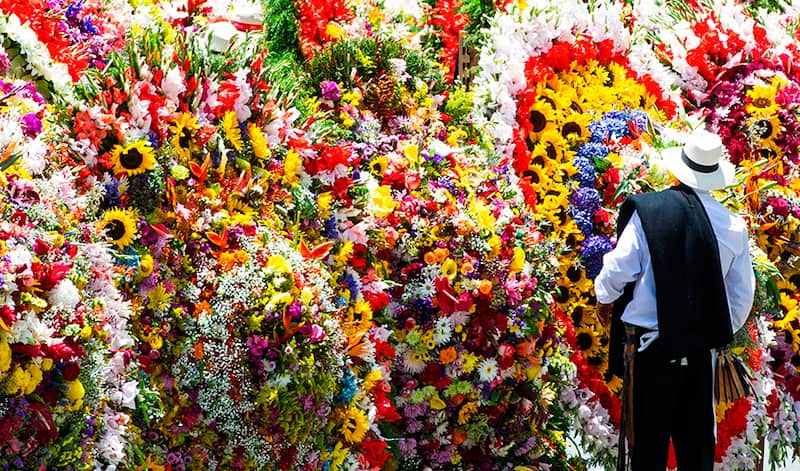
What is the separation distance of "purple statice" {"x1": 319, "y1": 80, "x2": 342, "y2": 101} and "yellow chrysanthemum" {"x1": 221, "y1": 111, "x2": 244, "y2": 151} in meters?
0.94

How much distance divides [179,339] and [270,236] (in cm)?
54

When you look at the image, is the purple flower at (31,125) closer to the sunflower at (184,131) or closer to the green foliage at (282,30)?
the sunflower at (184,131)

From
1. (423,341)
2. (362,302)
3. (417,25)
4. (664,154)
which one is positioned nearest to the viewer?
(362,302)

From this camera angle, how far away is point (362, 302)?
4738mm

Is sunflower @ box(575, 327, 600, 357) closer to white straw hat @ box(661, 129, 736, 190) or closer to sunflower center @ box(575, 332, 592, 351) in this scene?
sunflower center @ box(575, 332, 592, 351)

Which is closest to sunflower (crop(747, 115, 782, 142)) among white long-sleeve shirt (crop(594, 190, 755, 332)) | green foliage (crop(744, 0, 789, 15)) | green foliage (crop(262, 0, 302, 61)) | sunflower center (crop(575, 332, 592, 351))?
green foliage (crop(744, 0, 789, 15))

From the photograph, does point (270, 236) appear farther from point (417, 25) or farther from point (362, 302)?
point (417, 25)

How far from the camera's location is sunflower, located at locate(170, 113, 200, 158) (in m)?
4.25

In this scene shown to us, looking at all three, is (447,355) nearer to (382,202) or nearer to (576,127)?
(382,202)

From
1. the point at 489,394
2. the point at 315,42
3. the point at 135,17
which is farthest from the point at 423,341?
the point at 135,17

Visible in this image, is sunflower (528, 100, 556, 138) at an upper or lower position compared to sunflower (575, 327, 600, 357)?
upper

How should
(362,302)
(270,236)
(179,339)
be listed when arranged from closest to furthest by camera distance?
(179,339) → (270,236) → (362,302)

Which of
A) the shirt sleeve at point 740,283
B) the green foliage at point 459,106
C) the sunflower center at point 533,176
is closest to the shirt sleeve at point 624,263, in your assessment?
the shirt sleeve at point 740,283

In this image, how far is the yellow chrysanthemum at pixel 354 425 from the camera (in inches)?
175
